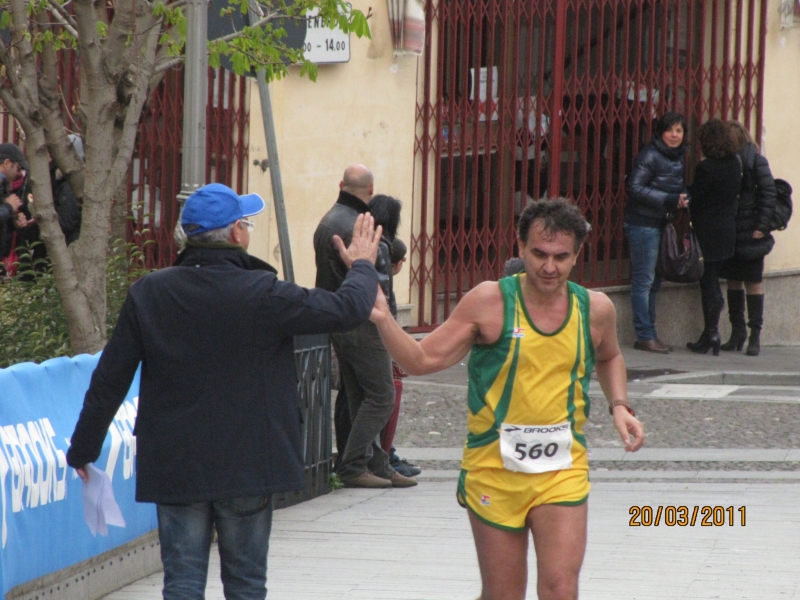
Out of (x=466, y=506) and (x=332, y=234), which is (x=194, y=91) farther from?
(x=466, y=506)

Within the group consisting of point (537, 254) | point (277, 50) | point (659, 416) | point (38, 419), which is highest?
point (277, 50)

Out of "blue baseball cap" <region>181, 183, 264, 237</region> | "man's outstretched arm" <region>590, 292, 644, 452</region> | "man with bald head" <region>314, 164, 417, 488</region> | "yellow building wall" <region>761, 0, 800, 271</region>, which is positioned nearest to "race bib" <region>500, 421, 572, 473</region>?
"man's outstretched arm" <region>590, 292, 644, 452</region>

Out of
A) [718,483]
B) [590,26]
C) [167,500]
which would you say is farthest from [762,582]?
[590,26]

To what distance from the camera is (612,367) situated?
446 centimetres

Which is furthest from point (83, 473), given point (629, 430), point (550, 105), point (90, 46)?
point (550, 105)

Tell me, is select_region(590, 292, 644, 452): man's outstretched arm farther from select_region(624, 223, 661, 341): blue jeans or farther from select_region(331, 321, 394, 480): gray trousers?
select_region(624, 223, 661, 341): blue jeans

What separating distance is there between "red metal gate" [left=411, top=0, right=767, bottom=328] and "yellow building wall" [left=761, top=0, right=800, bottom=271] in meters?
0.15

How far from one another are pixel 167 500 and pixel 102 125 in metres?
3.00

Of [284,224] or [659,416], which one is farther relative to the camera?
[659,416]

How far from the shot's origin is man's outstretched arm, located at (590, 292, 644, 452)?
4.31 m

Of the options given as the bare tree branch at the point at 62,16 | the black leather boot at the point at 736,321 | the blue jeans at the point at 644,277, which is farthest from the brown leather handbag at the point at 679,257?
the bare tree branch at the point at 62,16

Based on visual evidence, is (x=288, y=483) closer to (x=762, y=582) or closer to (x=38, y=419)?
(x=38, y=419)

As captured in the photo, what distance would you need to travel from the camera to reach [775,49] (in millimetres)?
14305
